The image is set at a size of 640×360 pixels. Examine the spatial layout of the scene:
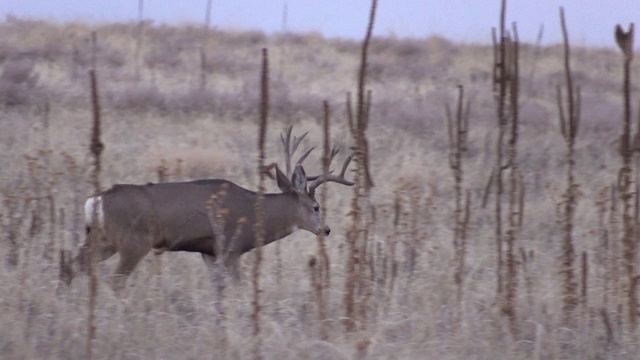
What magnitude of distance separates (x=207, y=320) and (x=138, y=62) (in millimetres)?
23857

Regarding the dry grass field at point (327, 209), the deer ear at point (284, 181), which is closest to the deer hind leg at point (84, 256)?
the dry grass field at point (327, 209)

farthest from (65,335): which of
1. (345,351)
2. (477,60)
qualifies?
(477,60)

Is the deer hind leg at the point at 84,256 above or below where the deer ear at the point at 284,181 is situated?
below

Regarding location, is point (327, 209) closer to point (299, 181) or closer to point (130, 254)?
point (299, 181)

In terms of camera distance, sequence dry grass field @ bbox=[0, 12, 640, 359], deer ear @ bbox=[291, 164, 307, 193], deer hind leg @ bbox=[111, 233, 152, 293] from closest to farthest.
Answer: dry grass field @ bbox=[0, 12, 640, 359] → deer hind leg @ bbox=[111, 233, 152, 293] → deer ear @ bbox=[291, 164, 307, 193]

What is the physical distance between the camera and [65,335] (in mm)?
6441

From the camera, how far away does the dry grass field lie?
6.72 m

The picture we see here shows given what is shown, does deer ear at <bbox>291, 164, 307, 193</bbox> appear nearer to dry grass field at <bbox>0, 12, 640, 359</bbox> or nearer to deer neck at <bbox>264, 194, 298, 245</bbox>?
deer neck at <bbox>264, 194, 298, 245</bbox>

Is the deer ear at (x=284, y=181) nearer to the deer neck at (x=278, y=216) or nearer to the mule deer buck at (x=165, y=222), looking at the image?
the deer neck at (x=278, y=216)

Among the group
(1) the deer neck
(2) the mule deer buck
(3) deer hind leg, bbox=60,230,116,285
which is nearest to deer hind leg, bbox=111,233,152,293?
(2) the mule deer buck

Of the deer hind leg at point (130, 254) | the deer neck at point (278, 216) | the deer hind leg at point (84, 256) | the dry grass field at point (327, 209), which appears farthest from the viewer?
the deer neck at point (278, 216)

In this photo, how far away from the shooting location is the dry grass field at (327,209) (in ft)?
22.0

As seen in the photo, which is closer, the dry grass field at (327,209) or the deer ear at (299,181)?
the dry grass field at (327,209)

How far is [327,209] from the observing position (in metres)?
13.2
